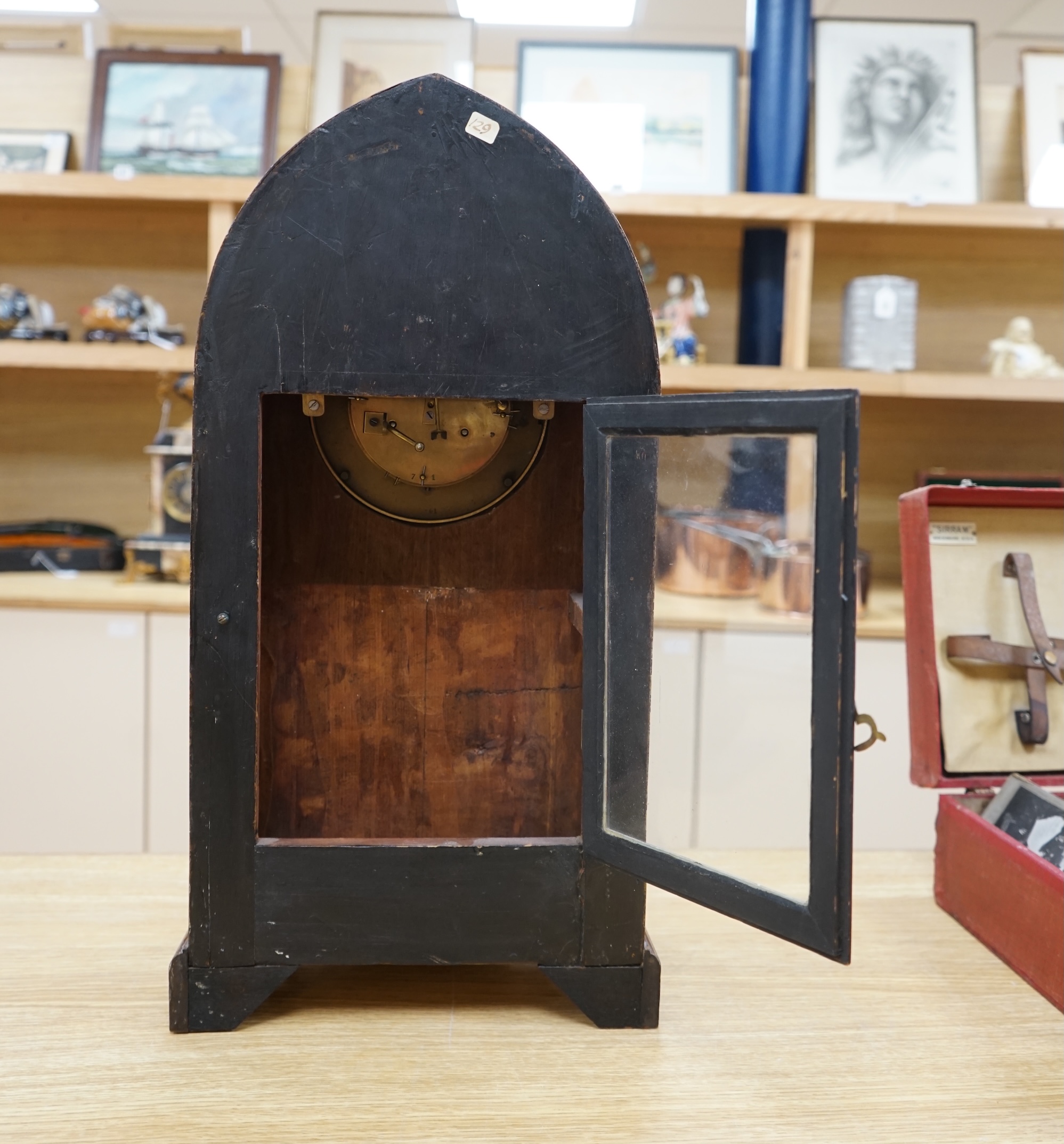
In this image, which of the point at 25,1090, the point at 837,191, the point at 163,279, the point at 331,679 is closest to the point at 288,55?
the point at 163,279

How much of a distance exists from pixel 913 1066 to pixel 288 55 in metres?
4.91

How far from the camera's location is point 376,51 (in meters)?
2.62

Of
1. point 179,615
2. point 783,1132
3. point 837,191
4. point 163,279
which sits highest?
point 837,191

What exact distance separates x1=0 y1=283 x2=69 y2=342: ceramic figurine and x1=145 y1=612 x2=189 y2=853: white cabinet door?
0.81 metres

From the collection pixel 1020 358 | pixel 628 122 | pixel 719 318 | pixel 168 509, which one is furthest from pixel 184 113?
pixel 1020 358

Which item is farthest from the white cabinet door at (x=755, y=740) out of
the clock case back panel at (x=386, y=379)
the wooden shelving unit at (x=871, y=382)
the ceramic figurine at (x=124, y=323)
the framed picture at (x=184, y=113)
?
the framed picture at (x=184, y=113)

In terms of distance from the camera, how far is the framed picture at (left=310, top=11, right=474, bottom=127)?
261cm

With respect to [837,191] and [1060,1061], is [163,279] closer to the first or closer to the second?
[837,191]

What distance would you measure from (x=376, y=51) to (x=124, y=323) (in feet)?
3.07

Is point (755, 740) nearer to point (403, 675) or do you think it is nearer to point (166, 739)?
point (403, 675)

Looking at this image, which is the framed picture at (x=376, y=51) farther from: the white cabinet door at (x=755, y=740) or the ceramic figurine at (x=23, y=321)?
the white cabinet door at (x=755, y=740)

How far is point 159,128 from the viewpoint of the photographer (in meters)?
2.55

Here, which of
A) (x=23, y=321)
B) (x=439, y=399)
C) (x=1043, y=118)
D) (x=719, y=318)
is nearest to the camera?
(x=439, y=399)

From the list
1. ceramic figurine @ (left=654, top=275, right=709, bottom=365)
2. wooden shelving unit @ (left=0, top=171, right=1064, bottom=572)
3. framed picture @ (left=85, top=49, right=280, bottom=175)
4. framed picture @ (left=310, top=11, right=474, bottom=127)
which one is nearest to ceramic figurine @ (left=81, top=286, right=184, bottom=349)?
wooden shelving unit @ (left=0, top=171, right=1064, bottom=572)
